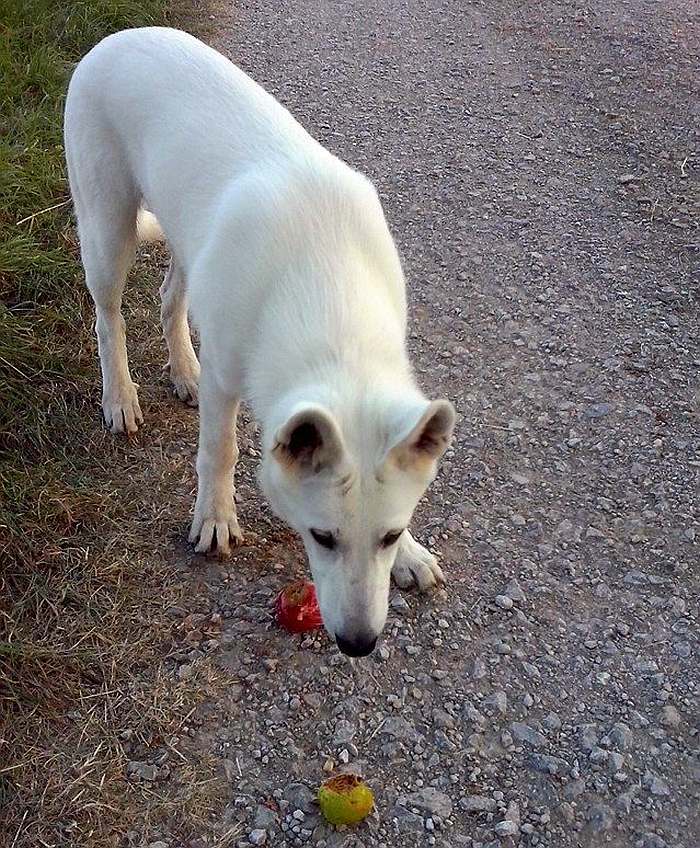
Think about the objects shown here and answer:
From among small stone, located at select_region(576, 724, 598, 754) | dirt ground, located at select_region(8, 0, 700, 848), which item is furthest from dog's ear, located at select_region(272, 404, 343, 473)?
small stone, located at select_region(576, 724, 598, 754)

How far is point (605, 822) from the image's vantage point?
279 cm

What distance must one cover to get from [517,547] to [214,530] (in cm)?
123

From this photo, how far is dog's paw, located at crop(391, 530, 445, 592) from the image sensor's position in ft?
11.4

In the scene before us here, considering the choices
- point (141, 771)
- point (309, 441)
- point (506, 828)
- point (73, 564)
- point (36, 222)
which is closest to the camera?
point (309, 441)

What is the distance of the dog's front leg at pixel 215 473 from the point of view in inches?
132

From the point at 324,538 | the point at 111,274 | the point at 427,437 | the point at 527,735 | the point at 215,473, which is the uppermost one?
the point at 427,437

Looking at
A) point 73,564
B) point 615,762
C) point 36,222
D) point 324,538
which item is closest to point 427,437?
point 324,538

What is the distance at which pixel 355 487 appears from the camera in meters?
2.44

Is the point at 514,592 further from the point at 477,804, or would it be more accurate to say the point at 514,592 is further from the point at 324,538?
the point at 324,538

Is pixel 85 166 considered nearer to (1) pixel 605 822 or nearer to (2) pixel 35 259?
(2) pixel 35 259

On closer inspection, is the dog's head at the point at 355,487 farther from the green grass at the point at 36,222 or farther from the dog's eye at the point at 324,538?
the green grass at the point at 36,222

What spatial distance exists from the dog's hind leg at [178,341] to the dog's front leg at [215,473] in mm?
826

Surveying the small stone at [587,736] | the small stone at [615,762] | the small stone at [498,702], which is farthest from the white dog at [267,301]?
the small stone at [615,762]

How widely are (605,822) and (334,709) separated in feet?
3.04
